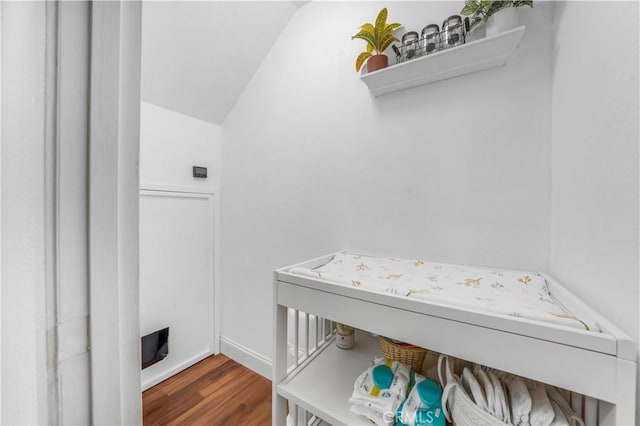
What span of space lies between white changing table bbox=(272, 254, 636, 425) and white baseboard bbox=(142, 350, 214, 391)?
117 cm

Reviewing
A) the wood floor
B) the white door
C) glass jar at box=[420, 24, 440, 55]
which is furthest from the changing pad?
the white door

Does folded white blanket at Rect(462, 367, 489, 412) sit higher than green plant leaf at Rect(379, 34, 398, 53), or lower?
lower

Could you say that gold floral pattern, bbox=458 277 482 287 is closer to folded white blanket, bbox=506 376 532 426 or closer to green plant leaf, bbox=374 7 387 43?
folded white blanket, bbox=506 376 532 426

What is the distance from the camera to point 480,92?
1.06 m

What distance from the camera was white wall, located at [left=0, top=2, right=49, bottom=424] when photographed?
0.28 meters

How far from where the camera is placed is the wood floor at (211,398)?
141 centimetres

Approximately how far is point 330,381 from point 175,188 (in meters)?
1.49

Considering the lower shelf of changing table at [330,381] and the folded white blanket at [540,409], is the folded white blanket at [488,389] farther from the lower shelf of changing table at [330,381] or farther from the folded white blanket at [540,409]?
the lower shelf of changing table at [330,381]

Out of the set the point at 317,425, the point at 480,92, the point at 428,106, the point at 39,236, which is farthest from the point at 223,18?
the point at 317,425

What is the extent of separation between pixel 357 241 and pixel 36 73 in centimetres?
124

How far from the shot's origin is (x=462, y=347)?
25.6 inches

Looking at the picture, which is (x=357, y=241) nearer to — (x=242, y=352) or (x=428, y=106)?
(x=428, y=106)

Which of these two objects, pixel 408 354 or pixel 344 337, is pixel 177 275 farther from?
pixel 408 354

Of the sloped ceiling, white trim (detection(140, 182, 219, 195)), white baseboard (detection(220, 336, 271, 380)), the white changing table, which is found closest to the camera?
the white changing table
